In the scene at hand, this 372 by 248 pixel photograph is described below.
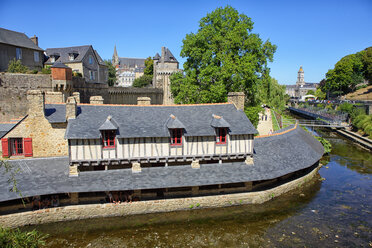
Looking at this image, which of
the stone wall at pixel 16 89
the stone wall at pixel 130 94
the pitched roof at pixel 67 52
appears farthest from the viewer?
the stone wall at pixel 130 94

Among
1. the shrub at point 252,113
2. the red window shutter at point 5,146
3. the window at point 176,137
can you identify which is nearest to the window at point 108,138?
the window at point 176,137

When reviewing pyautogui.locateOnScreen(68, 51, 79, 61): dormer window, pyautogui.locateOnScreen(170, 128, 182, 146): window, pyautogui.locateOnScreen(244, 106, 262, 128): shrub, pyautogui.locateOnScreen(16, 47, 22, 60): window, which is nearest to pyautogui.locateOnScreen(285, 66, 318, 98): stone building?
pyautogui.locateOnScreen(68, 51, 79, 61): dormer window

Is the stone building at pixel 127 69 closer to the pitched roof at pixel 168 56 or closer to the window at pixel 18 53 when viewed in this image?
the pitched roof at pixel 168 56

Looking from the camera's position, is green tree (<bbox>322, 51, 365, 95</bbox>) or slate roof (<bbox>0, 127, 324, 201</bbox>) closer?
slate roof (<bbox>0, 127, 324, 201</bbox>)

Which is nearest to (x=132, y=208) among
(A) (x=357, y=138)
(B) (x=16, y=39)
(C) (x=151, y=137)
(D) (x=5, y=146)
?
(C) (x=151, y=137)

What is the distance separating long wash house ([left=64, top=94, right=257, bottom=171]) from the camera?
13.0 meters

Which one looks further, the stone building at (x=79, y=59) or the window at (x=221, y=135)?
the stone building at (x=79, y=59)

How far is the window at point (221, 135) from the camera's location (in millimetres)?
14328

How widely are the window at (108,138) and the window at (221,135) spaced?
5.52m

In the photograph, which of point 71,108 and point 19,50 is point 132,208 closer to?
point 71,108

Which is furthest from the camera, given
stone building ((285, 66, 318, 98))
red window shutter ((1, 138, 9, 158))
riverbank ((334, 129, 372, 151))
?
stone building ((285, 66, 318, 98))

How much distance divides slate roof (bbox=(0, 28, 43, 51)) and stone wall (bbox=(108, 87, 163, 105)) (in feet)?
35.8

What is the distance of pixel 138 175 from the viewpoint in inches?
527

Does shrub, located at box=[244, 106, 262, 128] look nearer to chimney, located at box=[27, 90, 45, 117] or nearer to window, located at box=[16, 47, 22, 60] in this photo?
chimney, located at box=[27, 90, 45, 117]
